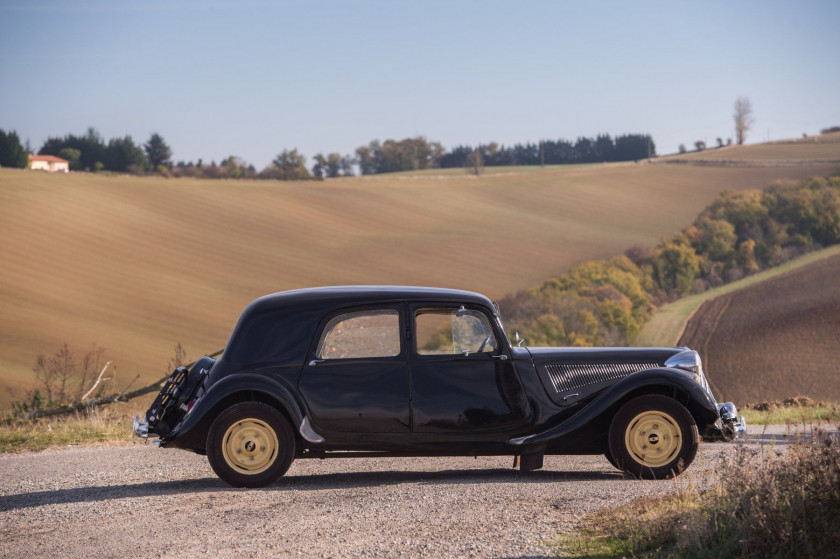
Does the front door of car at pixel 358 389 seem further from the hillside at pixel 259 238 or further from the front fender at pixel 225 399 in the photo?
the hillside at pixel 259 238

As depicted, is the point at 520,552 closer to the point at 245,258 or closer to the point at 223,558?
the point at 223,558

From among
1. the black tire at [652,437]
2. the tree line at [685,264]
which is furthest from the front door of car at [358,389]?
the tree line at [685,264]

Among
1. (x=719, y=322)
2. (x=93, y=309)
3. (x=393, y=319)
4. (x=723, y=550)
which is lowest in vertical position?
(x=719, y=322)

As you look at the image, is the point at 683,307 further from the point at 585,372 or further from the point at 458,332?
the point at 458,332

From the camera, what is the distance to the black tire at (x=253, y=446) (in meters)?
8.55

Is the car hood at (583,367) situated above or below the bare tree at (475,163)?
below

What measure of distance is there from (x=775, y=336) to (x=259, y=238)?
40236 mm

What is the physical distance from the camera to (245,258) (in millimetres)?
70062

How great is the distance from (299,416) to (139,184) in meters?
76.1

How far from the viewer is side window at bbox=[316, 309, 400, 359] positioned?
8805 millimetres

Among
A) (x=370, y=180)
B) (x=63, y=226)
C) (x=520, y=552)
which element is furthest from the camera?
(x=370, y=180)

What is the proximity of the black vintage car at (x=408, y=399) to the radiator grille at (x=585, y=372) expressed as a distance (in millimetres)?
12

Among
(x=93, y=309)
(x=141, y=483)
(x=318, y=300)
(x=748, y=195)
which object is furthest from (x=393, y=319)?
(x=748, y=195)

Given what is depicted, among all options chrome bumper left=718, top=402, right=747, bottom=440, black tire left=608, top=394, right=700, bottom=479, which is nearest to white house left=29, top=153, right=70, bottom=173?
black tire left=608, top=394, right=700, bottom=479
